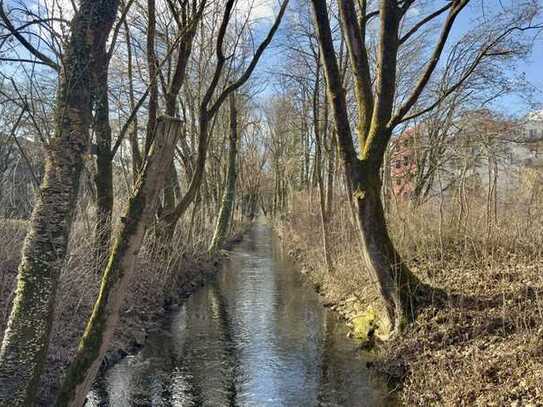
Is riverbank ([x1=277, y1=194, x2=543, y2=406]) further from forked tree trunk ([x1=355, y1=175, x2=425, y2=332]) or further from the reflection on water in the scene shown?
the reflection on water

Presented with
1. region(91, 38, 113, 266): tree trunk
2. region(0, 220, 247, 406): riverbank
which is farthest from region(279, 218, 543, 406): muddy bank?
region(91, 38, 113, 266): tree trunk

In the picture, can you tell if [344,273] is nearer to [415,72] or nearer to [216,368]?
[216,368]

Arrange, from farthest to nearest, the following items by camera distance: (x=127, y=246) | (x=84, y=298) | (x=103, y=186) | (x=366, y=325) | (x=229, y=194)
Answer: (x=229, y=194)
(x=103, y=186)
(x=366, y=325)
(x=84, y=298)
(x=127, y=246)

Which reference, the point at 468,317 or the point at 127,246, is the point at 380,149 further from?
the point at 127,246

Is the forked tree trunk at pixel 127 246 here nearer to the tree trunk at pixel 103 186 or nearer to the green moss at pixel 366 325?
the tree trunk at pixel 103 186

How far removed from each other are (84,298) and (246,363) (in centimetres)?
297

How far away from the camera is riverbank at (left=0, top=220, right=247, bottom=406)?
6.31 meters

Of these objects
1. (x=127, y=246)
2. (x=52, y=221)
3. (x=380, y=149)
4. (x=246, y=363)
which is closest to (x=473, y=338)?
(x=380, y=149)

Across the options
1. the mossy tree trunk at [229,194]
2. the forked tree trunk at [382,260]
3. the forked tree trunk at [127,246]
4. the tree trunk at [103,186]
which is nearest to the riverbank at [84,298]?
the tree trunk at [103,186]

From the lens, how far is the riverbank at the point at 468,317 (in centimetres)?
538

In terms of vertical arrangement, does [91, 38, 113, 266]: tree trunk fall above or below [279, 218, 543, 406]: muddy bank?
above

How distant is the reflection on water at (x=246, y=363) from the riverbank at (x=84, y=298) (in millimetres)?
409

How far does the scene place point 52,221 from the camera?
3.78 m

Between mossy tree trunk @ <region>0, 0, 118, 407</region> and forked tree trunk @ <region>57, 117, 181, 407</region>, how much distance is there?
1.28 feet
